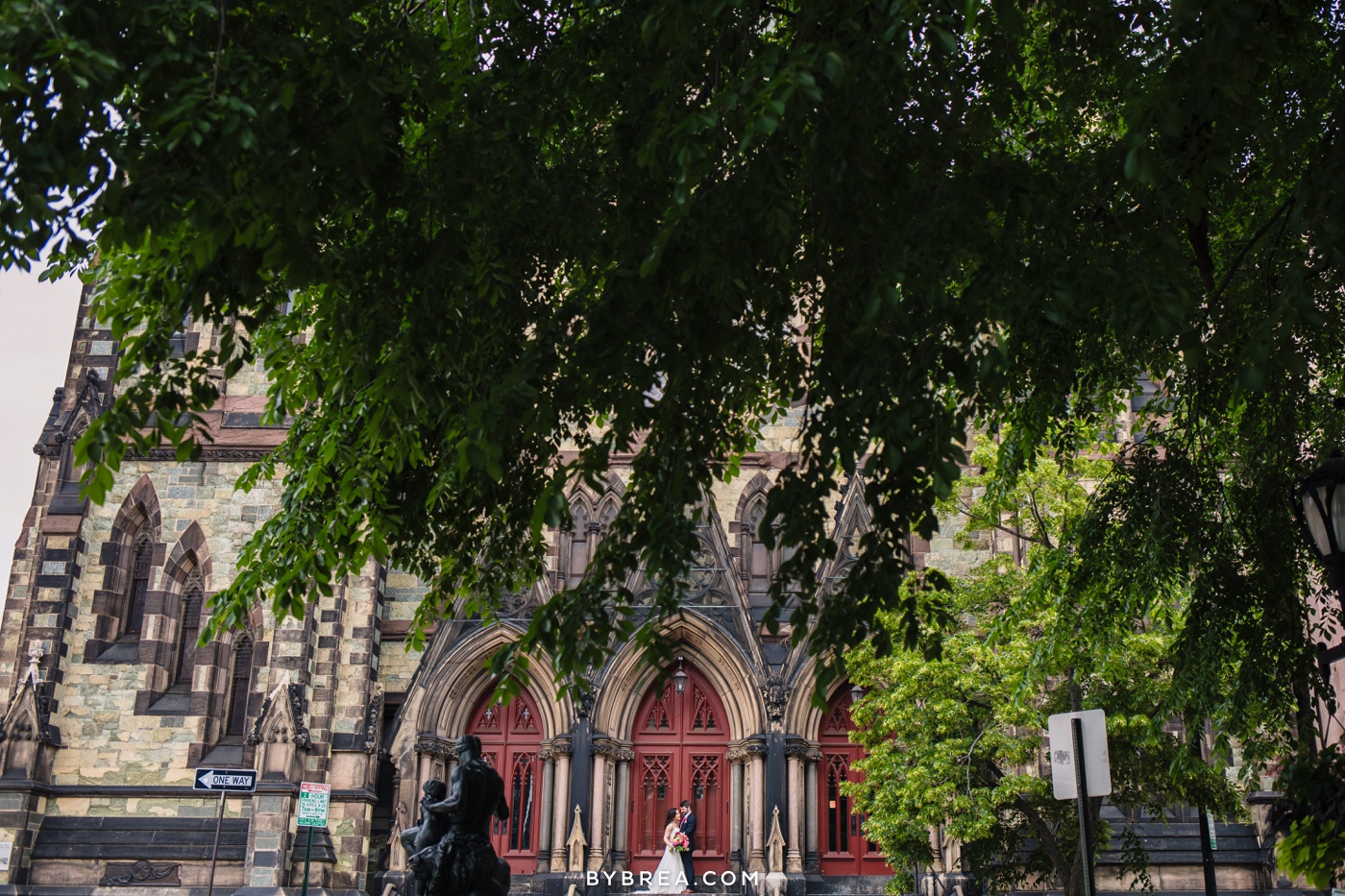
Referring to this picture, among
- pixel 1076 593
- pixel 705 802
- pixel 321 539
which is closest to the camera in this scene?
pixel 321 539

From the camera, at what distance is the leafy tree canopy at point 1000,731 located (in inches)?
626

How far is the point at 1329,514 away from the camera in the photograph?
6.60m

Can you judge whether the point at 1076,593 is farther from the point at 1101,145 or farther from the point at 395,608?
the point at 395,608

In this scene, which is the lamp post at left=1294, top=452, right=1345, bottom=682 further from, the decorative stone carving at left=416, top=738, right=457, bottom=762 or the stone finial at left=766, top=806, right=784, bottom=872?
the decorative stone carving at left=416, top=738, right=457, bottom=762

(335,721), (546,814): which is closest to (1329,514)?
(546,814)

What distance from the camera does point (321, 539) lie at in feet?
25.9

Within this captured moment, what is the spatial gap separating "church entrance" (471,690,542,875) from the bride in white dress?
9.27 ft

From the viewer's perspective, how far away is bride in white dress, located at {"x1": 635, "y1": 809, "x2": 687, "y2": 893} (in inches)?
776

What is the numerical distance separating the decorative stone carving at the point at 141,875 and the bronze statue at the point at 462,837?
12.9 meters

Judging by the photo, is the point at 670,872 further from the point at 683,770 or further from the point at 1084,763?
the point at 1084,763

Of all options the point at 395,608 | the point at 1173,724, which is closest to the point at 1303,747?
the point at 1173,724

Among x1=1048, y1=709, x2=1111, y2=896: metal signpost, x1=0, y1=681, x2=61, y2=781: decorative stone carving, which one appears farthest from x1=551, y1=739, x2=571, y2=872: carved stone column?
x1=1048, y1=709, x2=1111, y2=896: metal signpost

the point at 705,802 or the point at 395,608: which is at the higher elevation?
the point at 395,608

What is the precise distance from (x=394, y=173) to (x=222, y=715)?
17.7 m
